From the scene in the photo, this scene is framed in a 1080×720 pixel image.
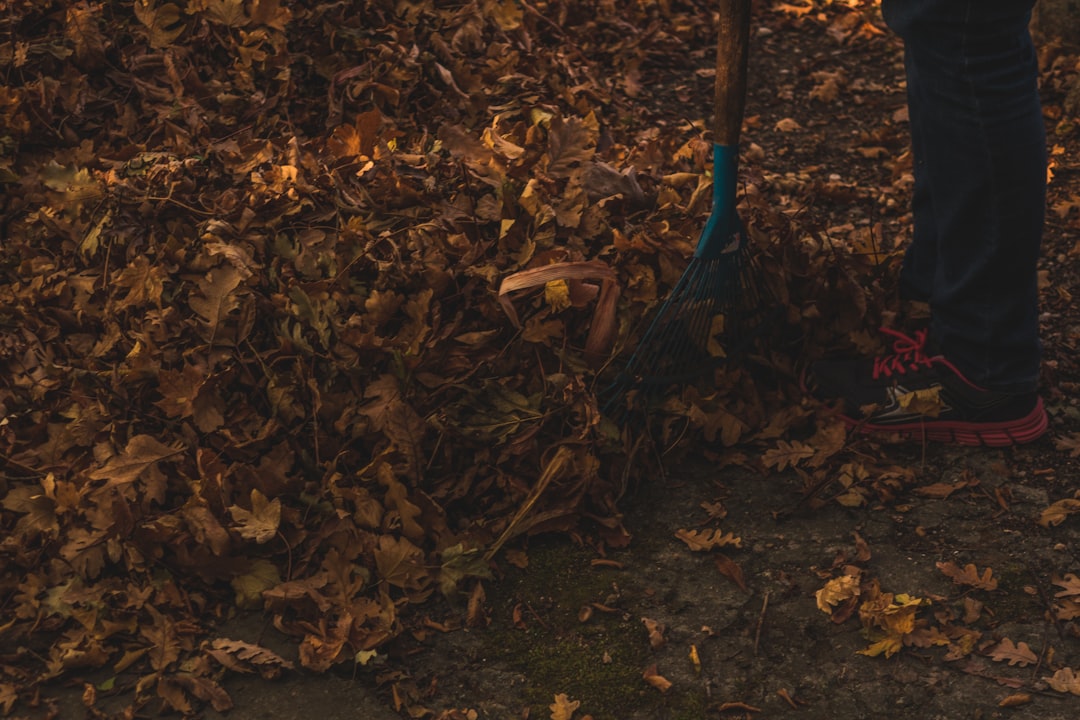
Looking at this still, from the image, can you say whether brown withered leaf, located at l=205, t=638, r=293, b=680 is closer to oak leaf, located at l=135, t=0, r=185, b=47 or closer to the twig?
the twig

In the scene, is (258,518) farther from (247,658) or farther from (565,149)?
(565,149)

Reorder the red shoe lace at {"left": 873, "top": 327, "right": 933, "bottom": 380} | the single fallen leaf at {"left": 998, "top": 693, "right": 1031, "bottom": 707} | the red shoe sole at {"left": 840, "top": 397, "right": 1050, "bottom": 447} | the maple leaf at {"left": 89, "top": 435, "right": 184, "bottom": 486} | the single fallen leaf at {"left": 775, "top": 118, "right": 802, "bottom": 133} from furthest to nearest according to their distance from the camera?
the single fallen leaf at {"left": 775, "top": 118, "right": 802, "bottom": 133}, the red shoe lace at {"left": 873, "top": 327, "right": 933, "bottom": 380}, the red shoe sole at {"left": 840, "top": 397, "right": 1050, "bottom": 447}, the maple leaf at {"left": 89, "top": 435, "right": 184, "bottom": 486}, the single fallen leaf at {"left": 998, "top": 693, "right": 1031, "bottom": 707}

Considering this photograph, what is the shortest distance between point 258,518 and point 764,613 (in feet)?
3.70

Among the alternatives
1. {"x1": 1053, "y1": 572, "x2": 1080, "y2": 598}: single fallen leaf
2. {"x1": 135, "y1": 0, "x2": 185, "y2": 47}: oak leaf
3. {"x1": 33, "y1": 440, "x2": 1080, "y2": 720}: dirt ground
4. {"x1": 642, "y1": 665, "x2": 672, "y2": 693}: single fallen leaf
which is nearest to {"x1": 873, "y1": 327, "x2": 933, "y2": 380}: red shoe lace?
{"x1": 33, "y1": 440, "x2": 1080, "y2": 720}: dirt ground

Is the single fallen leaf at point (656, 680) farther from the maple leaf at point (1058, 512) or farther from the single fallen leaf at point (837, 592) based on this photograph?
the maple leaf at point (1058, 512)

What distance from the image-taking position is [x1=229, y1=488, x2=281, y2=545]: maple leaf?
2.34 meters

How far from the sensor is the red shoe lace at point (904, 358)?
2.86 metres

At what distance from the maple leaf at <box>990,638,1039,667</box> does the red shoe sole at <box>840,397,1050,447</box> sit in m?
0.67

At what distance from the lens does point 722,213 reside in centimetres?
267

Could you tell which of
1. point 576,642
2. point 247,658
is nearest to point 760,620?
point 576,642

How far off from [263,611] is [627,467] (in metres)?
0.91

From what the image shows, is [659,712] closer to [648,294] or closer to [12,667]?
[648,294]

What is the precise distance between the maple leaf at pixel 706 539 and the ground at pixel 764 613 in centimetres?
1

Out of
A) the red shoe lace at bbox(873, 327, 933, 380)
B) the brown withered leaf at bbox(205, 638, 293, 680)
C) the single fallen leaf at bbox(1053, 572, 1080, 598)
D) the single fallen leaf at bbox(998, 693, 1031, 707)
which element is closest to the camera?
the single fallen leaf at bbox(998, 693, 1031, 707)
